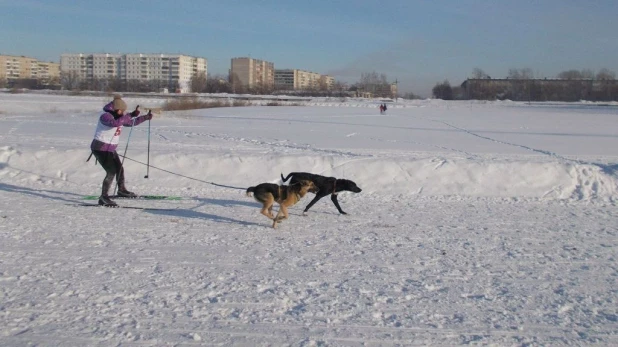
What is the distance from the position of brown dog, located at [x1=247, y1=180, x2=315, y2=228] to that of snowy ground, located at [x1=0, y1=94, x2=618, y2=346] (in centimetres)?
29

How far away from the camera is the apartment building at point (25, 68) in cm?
17812

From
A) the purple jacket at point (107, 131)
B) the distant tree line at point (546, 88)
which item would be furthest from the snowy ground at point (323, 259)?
the distant tree line at point (546, 88)

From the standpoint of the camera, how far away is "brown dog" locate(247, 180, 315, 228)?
8266 mm

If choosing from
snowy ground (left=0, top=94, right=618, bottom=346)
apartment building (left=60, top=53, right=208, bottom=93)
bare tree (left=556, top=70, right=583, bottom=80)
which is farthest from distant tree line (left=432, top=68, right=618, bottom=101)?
snowy ground (left=0, top=94, right=618, bottom=346)

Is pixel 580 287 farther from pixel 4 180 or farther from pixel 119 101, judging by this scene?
pixel 4 180

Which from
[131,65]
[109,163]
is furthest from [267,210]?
[131,65]

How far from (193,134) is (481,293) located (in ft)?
66.1

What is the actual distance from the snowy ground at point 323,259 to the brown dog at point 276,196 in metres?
0.29

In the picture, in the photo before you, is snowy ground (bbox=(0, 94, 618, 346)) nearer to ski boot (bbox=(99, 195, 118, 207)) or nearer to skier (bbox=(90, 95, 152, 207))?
ski boot (bbox=(99, 195, 118, 207))

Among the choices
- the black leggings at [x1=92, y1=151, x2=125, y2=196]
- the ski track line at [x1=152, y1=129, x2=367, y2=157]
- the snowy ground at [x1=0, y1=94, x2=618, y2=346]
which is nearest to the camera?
the snowy ground at [x1=0, y1=94, x2=618, y2=346]

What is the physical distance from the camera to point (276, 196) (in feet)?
27.5

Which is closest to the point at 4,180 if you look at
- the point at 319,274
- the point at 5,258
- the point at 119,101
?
the point at 119,101

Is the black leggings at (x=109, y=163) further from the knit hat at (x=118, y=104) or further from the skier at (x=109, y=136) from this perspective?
the knit hat at (x=118, y=104)

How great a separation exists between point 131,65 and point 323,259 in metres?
174
